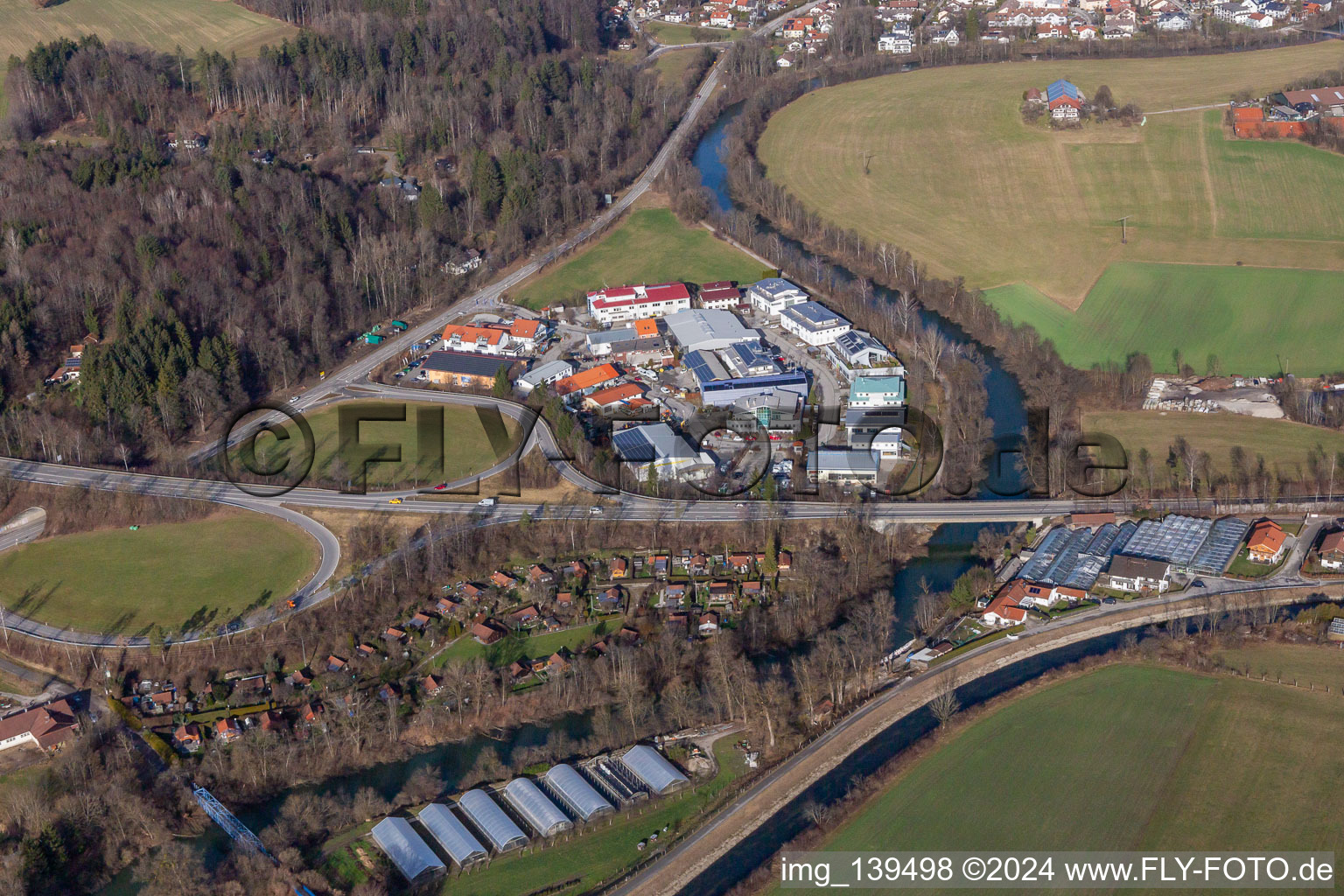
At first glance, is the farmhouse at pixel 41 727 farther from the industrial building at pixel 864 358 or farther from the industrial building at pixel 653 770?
the industrial building at pixel 864 358

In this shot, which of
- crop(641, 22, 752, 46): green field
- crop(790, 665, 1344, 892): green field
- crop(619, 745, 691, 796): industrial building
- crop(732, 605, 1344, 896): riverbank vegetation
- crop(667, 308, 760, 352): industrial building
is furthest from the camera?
crop(641, 22, 752, 46): green field

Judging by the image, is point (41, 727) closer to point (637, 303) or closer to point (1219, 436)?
point (637, 303)

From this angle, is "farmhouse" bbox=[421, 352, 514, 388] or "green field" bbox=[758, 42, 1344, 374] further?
"green field" bbox=[758, 42, 1344, 374]

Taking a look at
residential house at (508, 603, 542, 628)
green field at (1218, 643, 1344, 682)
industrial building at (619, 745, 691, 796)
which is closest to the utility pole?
green field at (1218, 643, 1344, 682)

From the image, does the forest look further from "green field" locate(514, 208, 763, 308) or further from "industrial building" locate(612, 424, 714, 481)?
"industrial building" locate(612, 424, 714, 481)

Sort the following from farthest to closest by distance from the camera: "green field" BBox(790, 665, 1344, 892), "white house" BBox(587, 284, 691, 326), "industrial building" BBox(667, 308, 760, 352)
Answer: "white house" BBox(587, 284, 691, 326) → "industrial building" BBox(667, 308, 760, 352) → "green field" BBox(790, 665, 1344, 892)

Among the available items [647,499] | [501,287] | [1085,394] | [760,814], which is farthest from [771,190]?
[760,814]

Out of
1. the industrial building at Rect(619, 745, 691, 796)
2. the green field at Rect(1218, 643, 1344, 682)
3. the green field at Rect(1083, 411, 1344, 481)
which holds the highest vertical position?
the green field at Rect(1083, 411, 1344, 481)

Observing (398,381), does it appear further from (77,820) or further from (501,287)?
(77,820)
